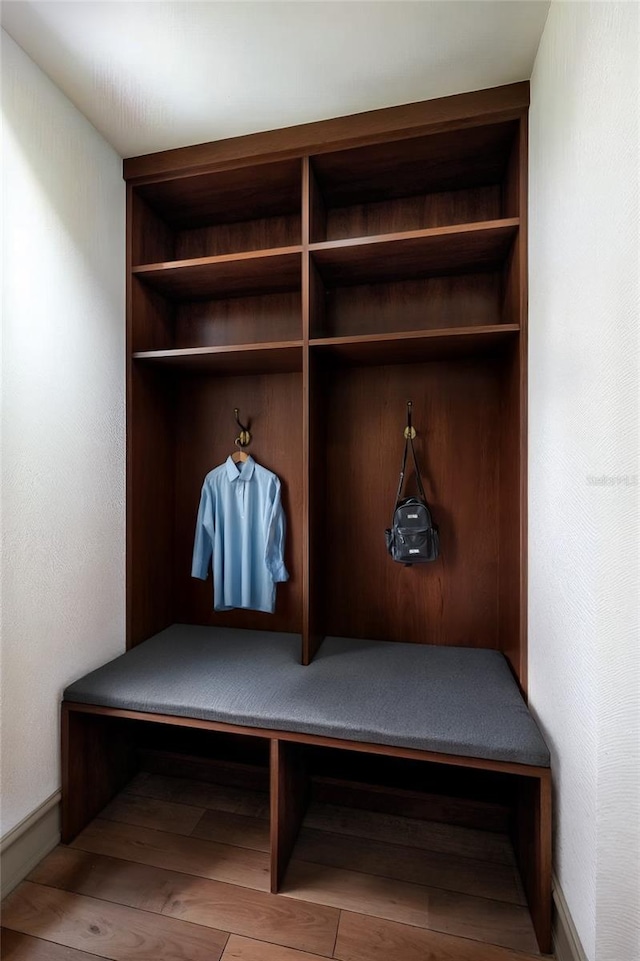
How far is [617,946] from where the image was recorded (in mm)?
851

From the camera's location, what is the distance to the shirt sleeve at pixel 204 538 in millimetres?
1956

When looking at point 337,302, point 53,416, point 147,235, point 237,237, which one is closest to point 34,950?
point 53,416

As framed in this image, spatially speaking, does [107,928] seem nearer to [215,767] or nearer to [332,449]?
[215,767]

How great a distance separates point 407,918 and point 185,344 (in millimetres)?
2218

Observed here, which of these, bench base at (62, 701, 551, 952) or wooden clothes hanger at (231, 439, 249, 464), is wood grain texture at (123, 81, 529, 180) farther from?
bench base at (62, 701, 551, 952)

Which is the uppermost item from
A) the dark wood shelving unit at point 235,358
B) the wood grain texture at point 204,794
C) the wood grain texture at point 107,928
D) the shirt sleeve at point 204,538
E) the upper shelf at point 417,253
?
the upper shelf at point 417,253

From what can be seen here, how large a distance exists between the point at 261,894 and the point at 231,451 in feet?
5.09

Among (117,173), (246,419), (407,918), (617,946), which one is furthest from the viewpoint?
(246,419)

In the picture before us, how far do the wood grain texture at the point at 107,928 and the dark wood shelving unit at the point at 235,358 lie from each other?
177cm

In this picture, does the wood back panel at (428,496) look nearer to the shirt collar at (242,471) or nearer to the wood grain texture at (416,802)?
the shirt collar at (242,471)

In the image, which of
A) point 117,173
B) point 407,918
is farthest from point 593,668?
point 117,173

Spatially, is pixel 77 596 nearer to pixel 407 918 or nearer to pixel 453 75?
pixel 407 918

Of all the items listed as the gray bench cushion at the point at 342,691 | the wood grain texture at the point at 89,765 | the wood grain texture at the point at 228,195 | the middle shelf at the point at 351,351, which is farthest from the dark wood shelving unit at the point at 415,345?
the wood grain texture at the point at 89,765

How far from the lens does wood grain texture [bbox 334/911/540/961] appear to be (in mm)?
1103
